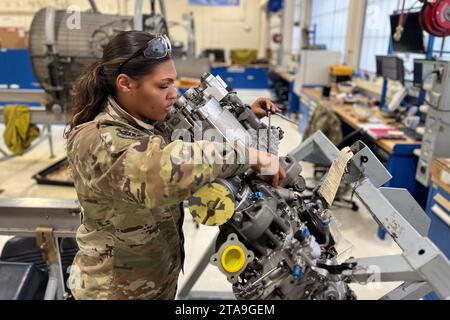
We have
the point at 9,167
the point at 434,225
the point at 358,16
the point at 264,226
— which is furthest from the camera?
the point at 358,16

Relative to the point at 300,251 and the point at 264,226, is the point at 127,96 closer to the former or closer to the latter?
the point at 264,226

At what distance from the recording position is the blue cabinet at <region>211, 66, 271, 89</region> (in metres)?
9.28

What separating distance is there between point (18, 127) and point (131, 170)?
2901mm

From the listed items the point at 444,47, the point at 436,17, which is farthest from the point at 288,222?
the point at 444,47

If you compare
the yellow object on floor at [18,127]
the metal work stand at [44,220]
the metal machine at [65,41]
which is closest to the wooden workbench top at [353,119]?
the metal machine at [65,41]

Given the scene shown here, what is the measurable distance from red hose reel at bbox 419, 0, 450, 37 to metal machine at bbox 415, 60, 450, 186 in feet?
0.86

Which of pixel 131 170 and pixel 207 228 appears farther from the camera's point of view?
pixel 207 228

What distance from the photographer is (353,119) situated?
11.1 feet

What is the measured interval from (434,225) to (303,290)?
5.22 ft

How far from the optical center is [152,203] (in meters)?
0.75

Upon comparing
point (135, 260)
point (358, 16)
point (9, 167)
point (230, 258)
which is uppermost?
point (358, 16)

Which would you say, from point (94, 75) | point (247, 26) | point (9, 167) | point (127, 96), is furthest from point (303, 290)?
point (247, 26)

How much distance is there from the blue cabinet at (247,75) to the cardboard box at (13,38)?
450 cm

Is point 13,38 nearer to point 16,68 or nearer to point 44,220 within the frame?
point 16,68
